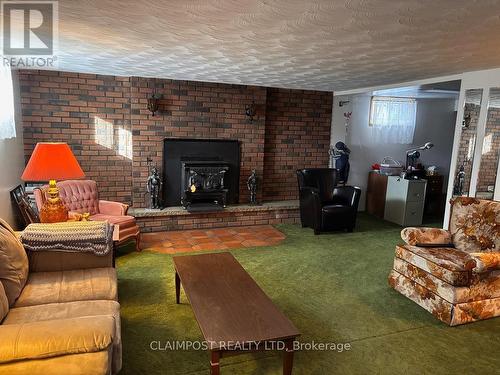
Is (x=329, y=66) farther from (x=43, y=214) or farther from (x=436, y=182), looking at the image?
(x=436, y=182)

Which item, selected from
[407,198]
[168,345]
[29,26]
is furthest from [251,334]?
[407,198]

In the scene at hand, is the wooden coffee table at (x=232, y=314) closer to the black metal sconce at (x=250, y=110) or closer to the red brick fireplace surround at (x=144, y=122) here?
the red brick fireplace surround at (x=144, y=122)

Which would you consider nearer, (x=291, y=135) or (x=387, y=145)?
(x=291, y=135)

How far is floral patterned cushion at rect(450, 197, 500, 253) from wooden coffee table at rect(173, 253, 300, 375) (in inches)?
78.0

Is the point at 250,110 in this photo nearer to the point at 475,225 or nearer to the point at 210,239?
the point at 210,239

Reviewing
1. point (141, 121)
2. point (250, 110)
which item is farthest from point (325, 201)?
point (141, 121)

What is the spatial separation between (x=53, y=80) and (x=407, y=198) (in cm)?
522

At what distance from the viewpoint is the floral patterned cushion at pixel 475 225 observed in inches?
118

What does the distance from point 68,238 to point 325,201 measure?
3.71 metres

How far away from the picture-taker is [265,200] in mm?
5805

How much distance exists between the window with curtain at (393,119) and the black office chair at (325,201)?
1528 mm

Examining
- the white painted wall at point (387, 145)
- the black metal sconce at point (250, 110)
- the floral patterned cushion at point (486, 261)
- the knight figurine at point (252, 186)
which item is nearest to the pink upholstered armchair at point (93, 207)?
the knight figurine at point (252, 186)

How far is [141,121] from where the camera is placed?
16.0ft

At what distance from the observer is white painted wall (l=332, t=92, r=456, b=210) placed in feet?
20.1
